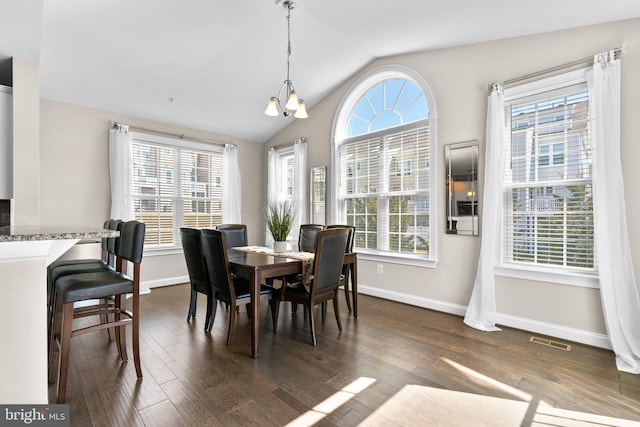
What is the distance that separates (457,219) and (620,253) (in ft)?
4.46

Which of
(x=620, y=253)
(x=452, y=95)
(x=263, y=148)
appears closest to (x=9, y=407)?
(x=620, y=253)

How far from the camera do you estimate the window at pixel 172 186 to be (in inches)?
186

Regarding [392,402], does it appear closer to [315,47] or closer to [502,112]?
[502,112]

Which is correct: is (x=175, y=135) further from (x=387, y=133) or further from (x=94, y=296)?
(x=94, y=296)

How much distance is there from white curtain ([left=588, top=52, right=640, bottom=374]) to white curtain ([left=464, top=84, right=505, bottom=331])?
72 cm

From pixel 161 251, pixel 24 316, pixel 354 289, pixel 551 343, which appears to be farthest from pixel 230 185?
pixel 551 343

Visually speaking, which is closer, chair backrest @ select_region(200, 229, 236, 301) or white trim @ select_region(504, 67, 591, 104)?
chair backrest @ select_region(200, 229, 236, 301)

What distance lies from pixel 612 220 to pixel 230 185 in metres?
5.02

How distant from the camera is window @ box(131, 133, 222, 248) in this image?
473cm

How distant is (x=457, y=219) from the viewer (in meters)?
3.53

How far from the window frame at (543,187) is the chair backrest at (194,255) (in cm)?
298

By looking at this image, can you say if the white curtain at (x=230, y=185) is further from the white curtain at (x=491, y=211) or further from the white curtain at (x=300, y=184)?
the white curtain at (x=491, y=211)

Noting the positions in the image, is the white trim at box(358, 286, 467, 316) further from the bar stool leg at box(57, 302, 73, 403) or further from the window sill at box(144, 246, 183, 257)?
the bar stool leg at box(57, 302, 73, 403)

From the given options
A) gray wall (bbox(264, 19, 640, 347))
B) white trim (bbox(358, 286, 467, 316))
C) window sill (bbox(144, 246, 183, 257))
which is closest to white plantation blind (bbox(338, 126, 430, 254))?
gray wall (bbox(264, 19, 640, 347))
